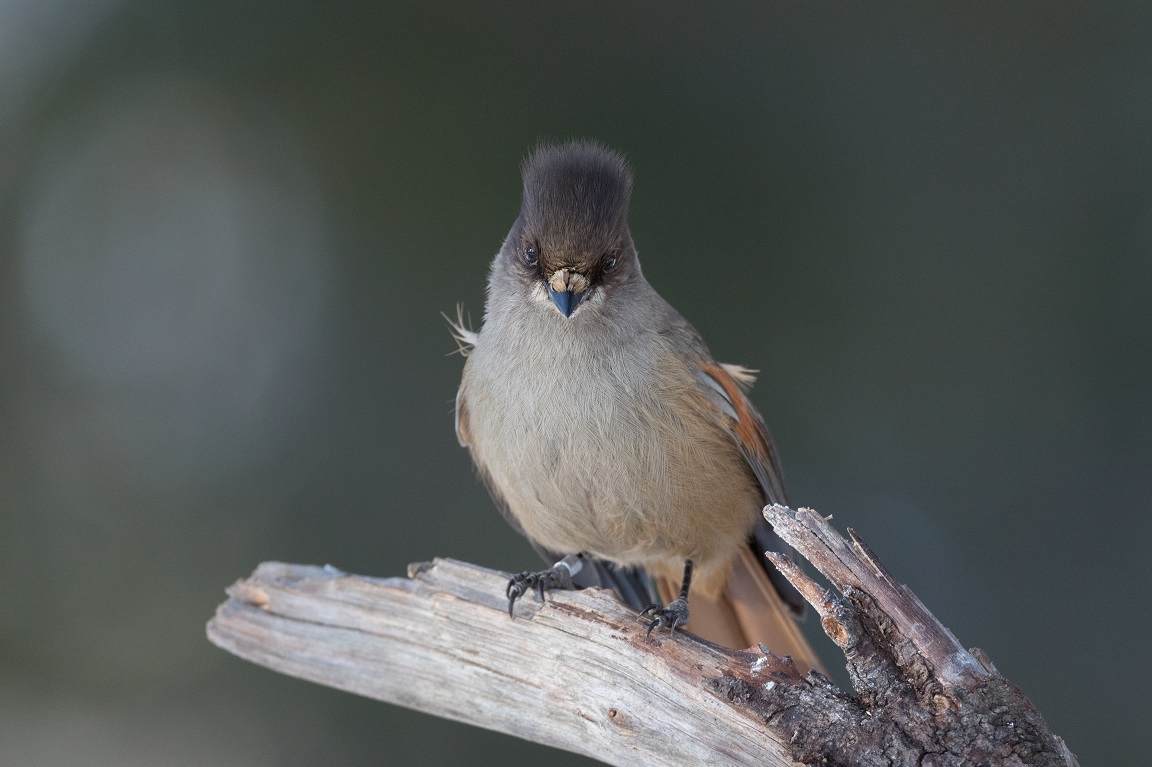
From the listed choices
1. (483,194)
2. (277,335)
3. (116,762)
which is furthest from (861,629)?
(116,762)

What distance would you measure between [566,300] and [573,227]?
0.87 feet

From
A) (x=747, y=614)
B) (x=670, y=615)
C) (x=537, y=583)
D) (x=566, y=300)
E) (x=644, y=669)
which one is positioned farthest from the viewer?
(x=747, y=614)

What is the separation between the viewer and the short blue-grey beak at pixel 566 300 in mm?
3490

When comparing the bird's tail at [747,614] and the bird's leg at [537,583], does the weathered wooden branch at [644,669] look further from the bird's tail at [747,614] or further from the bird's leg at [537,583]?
the bird's tail at [747,614]

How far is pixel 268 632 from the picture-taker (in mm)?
4035

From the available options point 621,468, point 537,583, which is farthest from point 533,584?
point 621,468

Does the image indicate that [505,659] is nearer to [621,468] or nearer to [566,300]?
[621,468]

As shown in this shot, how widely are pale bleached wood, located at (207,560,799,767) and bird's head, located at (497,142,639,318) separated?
1.11m

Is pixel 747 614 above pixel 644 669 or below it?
below

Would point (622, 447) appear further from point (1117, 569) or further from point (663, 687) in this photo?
point (1117, 569)

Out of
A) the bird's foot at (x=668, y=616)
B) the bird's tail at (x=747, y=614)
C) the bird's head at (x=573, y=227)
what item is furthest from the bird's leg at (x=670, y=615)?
the bird's head at (x=573, y=227)

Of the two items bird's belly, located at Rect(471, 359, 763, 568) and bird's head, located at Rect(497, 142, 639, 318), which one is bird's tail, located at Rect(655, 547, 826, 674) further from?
bird's head, located at Rect(497, 142, 639, 318)

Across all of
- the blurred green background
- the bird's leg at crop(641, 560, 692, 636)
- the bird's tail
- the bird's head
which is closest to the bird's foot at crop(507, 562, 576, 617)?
the bird's leg at crop(641, 560, 692, 636)

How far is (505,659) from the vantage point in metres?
3.51
